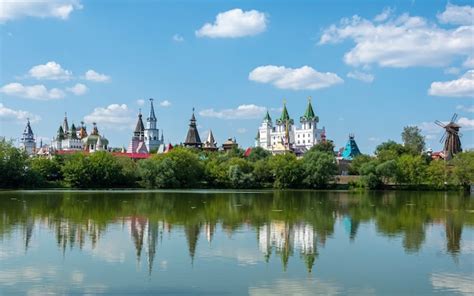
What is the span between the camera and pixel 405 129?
109 metres

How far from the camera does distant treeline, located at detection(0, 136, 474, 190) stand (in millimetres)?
72562

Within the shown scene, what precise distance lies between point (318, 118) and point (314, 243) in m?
122

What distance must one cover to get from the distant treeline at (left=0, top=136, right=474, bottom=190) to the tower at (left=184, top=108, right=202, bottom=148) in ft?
151

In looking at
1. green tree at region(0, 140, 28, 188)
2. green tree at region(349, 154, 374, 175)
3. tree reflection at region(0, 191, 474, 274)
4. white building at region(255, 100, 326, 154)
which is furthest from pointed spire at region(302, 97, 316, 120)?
tree reflection at region(0, 191, 474, 274)

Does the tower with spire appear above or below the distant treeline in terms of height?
above

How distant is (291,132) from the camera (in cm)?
14762

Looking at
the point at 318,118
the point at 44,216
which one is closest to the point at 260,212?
the point at 44,216

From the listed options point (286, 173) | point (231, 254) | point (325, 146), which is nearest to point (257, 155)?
point (325, 146)

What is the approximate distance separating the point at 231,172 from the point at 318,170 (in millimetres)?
11486

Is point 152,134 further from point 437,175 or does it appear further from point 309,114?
Answer: point 437,175

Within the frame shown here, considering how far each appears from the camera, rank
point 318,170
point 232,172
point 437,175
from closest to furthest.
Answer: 1. point 437,175
2. point 318,170
3. point 232,172

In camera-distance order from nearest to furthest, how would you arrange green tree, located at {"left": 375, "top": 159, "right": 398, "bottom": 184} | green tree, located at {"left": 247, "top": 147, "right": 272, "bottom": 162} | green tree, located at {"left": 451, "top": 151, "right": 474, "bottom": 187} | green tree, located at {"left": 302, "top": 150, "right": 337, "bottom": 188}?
green tree, located at {"left": 451, "top": 151, "right": 474, "bottom": 187} → green tree, located at {"left": 375, "top": 159, "right": 398, "bottom": 184} → green tree, located at {"left": 302, "top": 150, "right": 337, "bottom": 188} → green tree, located at {"left": 247, "top": 147, "right": 272, "bottom": 162}

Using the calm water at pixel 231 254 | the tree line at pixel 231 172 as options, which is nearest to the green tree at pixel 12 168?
the tree line at pixel 231 172

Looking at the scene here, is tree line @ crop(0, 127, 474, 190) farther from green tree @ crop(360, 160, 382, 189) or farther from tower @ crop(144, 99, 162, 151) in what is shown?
tower @ crop(144, 99, 162, 151)
